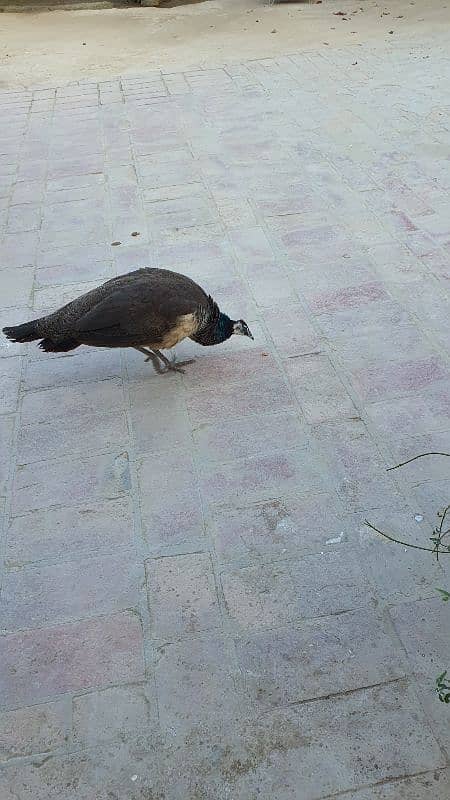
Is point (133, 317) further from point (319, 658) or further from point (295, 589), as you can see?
point (319, 658)

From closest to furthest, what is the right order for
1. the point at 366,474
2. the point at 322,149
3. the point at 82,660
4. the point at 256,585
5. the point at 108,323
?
the point at 82,660 → the point at 256,585 → the point at 366,474 → the point at 108,323 → the point at 322,149

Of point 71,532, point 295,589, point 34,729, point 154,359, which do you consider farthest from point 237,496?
point 34,729

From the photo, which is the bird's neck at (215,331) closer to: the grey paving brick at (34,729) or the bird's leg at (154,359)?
the bird's leg at (154,359)

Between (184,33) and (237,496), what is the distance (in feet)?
29.3

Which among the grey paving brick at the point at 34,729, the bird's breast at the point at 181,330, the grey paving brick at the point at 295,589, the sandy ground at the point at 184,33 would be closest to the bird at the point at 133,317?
the bird's breast at the point at 181,330

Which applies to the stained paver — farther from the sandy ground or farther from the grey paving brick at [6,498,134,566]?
the sandy ground

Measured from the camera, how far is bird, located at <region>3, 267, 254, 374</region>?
3.38 m

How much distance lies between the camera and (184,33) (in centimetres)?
1008

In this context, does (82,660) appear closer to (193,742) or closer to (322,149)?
(193,742)

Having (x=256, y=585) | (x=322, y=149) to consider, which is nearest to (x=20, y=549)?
→ (x=256, y=585)

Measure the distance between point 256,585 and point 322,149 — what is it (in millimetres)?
4576

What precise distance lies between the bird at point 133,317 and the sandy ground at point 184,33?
241 inches

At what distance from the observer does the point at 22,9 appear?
11.7 meters

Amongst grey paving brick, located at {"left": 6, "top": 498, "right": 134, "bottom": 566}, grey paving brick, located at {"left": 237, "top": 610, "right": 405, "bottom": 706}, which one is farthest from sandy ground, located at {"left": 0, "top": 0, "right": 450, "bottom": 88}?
grey paving brick, located at {"left": 237, "top": 610, "right": 405, "bottom": 706}
